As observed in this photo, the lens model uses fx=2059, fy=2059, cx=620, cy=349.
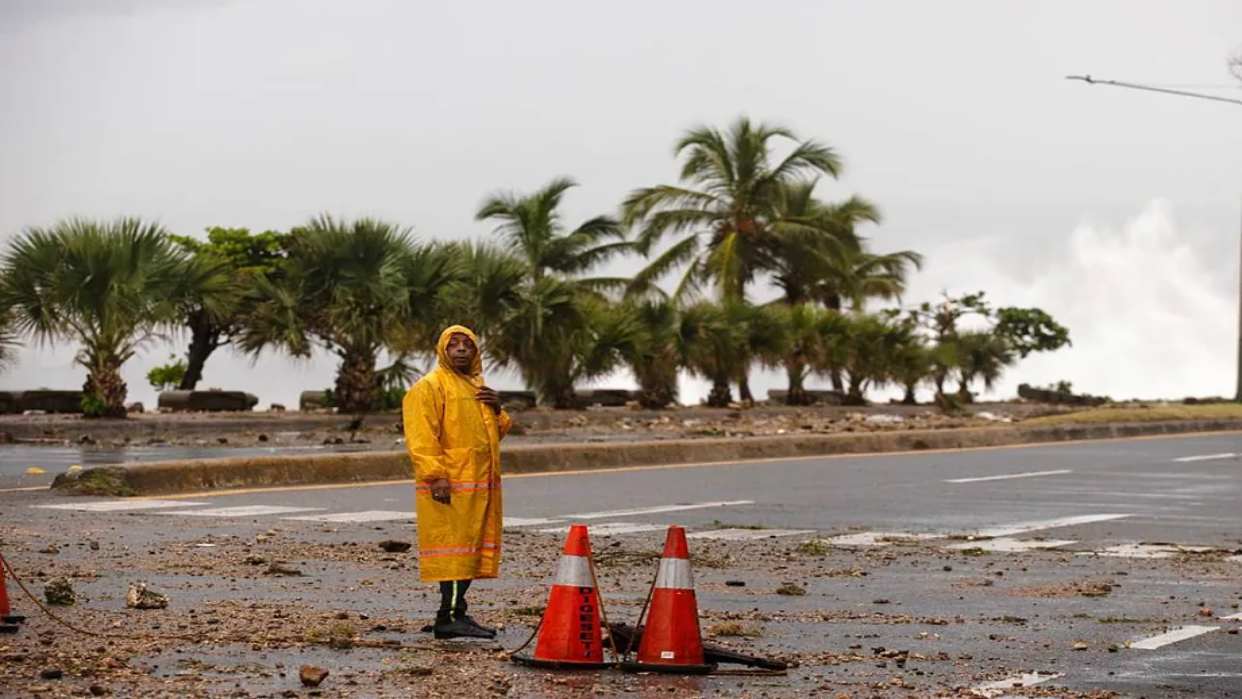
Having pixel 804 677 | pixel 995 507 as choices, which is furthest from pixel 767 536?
pixel 804 677

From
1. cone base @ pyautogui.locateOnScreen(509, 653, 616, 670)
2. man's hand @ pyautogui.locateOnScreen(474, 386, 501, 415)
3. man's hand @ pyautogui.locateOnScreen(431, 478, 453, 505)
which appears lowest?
cone base @ pyautogui.locateOnScreen(509, 653, 616, 670)

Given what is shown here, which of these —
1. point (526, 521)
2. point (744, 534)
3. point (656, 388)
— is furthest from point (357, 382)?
point (744, 534)

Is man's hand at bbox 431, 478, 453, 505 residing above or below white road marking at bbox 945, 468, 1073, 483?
above

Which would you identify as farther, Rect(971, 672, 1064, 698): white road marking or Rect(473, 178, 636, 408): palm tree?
Rect(473, 178, 636, 408): palm tree

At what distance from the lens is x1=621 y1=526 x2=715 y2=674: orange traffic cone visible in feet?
27.3

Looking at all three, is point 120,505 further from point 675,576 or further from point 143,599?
point 675,576

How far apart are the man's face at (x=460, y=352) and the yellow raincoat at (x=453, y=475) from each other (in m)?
0.03

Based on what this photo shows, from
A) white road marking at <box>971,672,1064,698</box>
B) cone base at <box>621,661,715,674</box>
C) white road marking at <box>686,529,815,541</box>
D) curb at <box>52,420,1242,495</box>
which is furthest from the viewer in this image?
curb at <box>52,420,1242,495</box>

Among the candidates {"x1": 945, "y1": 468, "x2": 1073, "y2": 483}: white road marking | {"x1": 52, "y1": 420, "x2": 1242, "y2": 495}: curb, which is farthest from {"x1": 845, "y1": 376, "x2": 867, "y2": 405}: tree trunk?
{"x1": 945, "y1": 468, "x2": 1073, "y2": 483}: white road marking

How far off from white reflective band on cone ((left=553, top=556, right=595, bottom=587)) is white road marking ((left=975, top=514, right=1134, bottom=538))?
7.99 m

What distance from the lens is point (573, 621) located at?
8.42 meters

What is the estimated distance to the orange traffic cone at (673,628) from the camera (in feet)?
27.3

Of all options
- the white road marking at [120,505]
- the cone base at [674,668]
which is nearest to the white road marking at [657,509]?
the white road marking at [120,505]

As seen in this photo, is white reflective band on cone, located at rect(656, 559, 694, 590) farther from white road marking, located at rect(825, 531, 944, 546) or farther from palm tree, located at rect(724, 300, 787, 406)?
palm tree, located at rect(724, 300, 787, 406)
